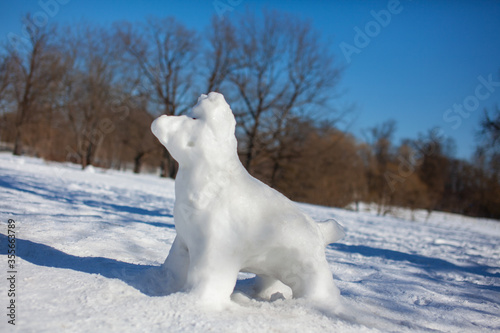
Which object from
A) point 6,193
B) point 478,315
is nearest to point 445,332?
point 478,315

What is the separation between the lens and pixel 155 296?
245 cm

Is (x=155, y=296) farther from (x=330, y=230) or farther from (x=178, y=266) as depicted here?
(x=330, y=230)

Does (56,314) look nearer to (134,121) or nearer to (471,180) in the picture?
(134,121)

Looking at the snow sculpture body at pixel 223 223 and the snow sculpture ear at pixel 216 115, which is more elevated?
the snow sculpture ear at pixel 216 115

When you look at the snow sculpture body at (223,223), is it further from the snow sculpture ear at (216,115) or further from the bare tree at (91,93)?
the bare tree at (91,93)

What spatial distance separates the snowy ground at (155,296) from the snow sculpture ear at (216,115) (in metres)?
1.21

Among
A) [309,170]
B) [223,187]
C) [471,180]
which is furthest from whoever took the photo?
[471,180]

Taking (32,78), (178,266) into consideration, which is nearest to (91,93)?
(32,78)

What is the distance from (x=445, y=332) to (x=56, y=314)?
9.33 ft

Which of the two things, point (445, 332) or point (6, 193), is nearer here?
point (445, 332)

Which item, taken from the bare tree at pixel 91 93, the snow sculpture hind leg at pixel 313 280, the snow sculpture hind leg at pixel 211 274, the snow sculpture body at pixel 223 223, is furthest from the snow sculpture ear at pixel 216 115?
the bare tree at pixel 91 93

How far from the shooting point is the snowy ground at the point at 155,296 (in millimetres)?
2084

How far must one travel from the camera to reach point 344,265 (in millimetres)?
4820

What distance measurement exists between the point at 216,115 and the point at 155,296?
54.9 inches
